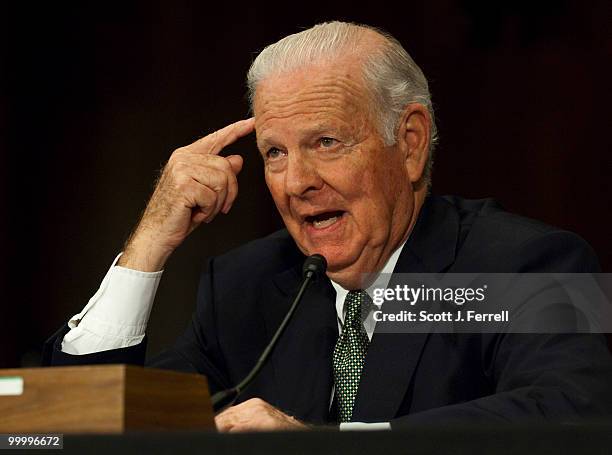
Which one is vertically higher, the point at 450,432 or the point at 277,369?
A: the point at 277,369

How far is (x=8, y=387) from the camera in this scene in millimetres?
1067

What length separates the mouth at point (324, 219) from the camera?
2008mm

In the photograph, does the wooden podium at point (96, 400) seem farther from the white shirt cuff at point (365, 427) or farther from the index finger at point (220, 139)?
the index finger at point (220, 139)

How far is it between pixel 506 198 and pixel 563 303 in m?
0.63

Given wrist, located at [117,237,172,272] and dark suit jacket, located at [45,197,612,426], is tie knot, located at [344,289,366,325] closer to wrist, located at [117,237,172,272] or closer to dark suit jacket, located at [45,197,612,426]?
dark suit jacket, located at [45,197,612,426]

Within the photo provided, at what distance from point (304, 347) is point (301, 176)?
0.36m

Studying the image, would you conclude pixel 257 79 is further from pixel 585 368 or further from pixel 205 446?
pixel 205 446

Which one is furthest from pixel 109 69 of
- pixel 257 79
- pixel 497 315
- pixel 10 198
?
pixel 497 315

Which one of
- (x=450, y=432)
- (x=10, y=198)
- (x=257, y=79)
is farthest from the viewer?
(x=10, y=198)

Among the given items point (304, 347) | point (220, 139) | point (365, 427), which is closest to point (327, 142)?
point (220, 139)

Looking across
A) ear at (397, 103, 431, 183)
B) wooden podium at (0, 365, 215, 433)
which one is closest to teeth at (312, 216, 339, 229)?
ear at (397, 103, 431, 183)

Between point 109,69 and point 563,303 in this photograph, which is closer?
point 563,303

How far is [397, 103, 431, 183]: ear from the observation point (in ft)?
6.90

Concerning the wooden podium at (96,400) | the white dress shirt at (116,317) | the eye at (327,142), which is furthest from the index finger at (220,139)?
the wooden podium at (96,400)
